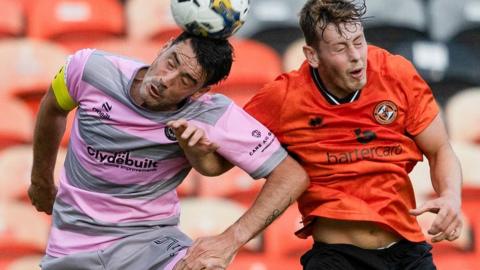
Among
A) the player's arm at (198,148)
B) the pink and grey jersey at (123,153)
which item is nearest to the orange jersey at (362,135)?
the pink and grey jersey at (123,153)

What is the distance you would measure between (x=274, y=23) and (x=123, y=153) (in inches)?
93.6

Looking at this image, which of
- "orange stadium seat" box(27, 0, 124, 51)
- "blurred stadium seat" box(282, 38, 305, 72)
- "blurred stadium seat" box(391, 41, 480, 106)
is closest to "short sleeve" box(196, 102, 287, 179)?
"blurred stadium seat" box(282, 38, 305, 72)

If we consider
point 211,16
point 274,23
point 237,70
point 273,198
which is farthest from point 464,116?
point 211,16

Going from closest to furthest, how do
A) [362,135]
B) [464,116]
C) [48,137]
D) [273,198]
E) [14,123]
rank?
[273,198] < [362,135] < [48,137] < [14,123] < [464,116]

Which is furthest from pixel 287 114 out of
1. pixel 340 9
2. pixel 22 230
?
pixel 22 230

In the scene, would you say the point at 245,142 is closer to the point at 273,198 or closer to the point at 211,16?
the point at 273,198

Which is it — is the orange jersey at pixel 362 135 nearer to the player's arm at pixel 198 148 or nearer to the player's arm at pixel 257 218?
the player's arm at pixel 257 218

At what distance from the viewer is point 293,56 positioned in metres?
6.02

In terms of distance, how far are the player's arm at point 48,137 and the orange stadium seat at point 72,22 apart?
A: 1821 millimetres

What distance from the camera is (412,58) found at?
6078mm

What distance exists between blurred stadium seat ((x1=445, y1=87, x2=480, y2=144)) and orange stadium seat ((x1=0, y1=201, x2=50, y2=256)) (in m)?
2.09

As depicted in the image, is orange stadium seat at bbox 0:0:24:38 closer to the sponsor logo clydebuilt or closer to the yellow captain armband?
the yellow captain armband

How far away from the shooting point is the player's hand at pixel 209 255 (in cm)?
368

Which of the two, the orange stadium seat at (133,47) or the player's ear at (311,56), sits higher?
the player's ear at (311,56)
